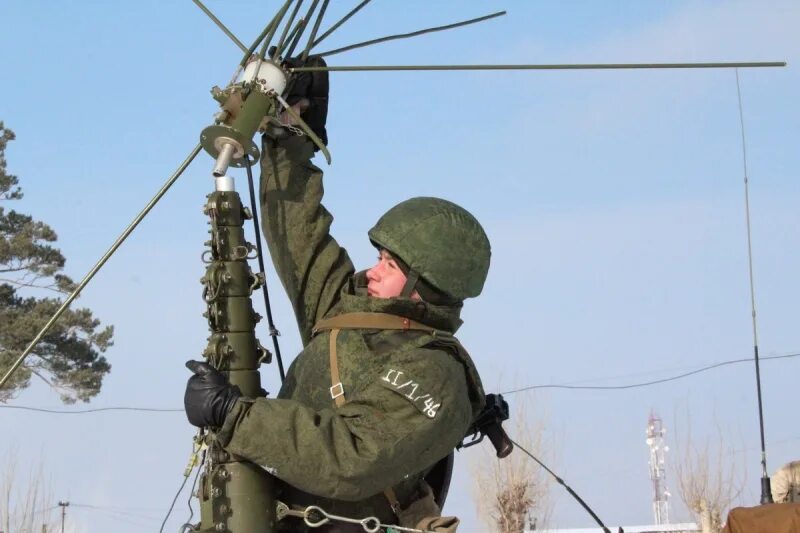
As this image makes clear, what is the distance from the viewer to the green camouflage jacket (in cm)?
357

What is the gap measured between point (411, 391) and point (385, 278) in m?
0.60

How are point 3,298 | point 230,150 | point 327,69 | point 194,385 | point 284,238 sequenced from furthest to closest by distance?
point 3,298
point 284,238
point 327,69
point 230,150
point 194,385

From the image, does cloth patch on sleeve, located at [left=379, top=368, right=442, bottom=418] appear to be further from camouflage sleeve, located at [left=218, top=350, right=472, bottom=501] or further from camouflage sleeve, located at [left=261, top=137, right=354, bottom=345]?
camouflage sleeve, located at [left=261, top=137, right=354, bottom=345]

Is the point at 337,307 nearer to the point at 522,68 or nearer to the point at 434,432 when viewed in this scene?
the point at 434,432

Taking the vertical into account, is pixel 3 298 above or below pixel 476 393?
above

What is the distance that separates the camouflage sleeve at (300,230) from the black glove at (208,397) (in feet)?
2.91

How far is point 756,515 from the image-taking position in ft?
13.1

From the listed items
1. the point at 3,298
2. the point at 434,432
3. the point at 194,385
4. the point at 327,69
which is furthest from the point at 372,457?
the point at 3,298

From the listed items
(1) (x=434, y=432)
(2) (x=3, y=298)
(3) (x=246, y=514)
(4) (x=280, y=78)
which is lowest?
(3) (x=246, y=514)

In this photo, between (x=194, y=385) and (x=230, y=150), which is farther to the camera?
(x=230, y=150)

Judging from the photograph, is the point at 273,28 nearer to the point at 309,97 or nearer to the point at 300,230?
the point at 309,97

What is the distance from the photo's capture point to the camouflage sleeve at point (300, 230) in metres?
4.39

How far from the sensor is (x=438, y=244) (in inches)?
161

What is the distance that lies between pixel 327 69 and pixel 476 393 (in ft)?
4.05
